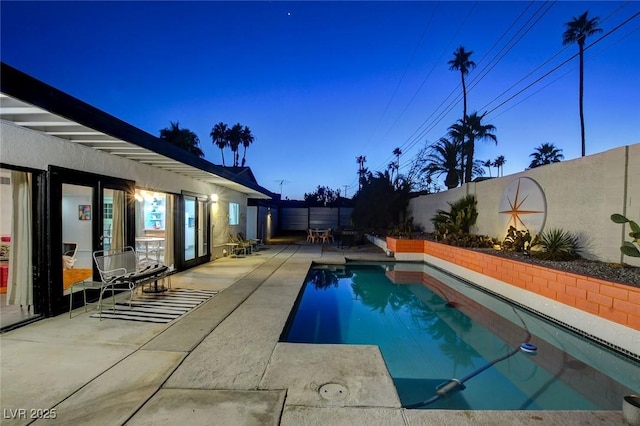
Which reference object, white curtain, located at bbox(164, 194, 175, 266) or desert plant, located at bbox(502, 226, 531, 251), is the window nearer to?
white curtain, located at bbox(164, 194, 175, 266)

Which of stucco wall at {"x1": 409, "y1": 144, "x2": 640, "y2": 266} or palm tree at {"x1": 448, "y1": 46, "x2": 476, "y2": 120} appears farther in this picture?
palm tree at {"x1": 448, "y1": 46, "x2": 476, "y2": 120}

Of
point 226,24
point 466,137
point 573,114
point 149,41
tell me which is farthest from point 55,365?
point 573,114

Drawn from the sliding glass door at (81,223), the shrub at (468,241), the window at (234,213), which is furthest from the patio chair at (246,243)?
the shrub at (468,241)

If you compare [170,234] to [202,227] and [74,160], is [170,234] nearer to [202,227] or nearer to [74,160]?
[202,227]

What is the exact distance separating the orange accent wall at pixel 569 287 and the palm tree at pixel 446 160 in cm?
1207

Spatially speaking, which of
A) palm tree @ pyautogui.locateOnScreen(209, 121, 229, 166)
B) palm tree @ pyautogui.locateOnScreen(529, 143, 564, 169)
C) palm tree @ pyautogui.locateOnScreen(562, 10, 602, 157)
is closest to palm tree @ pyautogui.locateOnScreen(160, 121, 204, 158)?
palm tree @ pyautogui.locateOnScreen(209, 121, 229, 166)

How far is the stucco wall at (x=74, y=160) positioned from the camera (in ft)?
12.6

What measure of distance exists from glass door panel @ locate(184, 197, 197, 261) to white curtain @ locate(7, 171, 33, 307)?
4059mm

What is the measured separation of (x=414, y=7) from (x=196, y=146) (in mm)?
24383

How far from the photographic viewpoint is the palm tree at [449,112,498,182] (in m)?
20.5

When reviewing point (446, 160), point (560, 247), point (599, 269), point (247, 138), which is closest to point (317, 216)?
point (446, 160)

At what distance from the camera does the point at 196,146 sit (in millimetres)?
30516

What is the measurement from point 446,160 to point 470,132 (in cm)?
336

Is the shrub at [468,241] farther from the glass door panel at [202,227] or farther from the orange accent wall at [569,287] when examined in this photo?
the glass door panel at [202,227]
